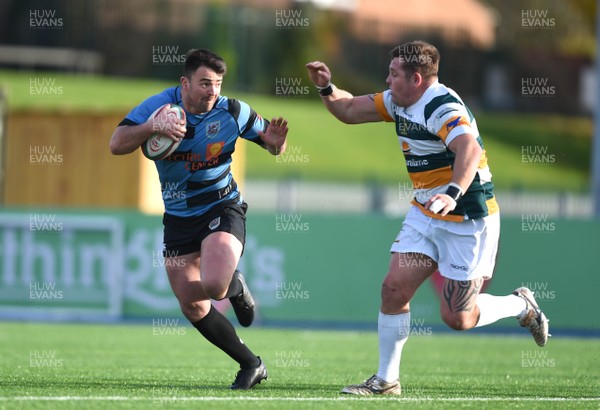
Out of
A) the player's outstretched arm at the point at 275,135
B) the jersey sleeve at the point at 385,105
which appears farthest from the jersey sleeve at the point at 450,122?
the player's outstretched arm at the point at 275,135

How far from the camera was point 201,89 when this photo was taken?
7.67 meters

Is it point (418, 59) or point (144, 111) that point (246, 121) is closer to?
point (144, 111)

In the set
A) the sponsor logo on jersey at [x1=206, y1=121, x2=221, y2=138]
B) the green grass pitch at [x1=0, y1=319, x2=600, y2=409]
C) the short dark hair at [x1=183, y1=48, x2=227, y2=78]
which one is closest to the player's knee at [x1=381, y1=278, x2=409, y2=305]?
the green grass pitch at [x1=0, y1=319, x2=600, y2=409]

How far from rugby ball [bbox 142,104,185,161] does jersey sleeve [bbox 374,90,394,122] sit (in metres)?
1.41

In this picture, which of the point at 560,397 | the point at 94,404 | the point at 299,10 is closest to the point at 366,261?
the point at 560,397

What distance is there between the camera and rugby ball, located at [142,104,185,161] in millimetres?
7430

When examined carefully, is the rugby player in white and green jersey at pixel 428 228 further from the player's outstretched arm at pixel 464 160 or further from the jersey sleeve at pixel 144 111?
the jersey sleeve at pixel 144 111

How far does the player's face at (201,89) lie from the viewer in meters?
7.64

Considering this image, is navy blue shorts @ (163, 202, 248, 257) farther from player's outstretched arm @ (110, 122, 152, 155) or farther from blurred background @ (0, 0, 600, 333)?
blurred background @ (0, 0, 600, 333)

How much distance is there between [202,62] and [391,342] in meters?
2.34

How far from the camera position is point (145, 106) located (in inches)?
305

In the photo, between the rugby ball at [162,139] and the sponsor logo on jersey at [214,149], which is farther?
the sponsor logo on jersey at [214,149]

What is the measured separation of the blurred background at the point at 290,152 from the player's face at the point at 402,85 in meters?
7.48

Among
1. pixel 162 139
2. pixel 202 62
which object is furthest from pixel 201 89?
pixel 162 139
